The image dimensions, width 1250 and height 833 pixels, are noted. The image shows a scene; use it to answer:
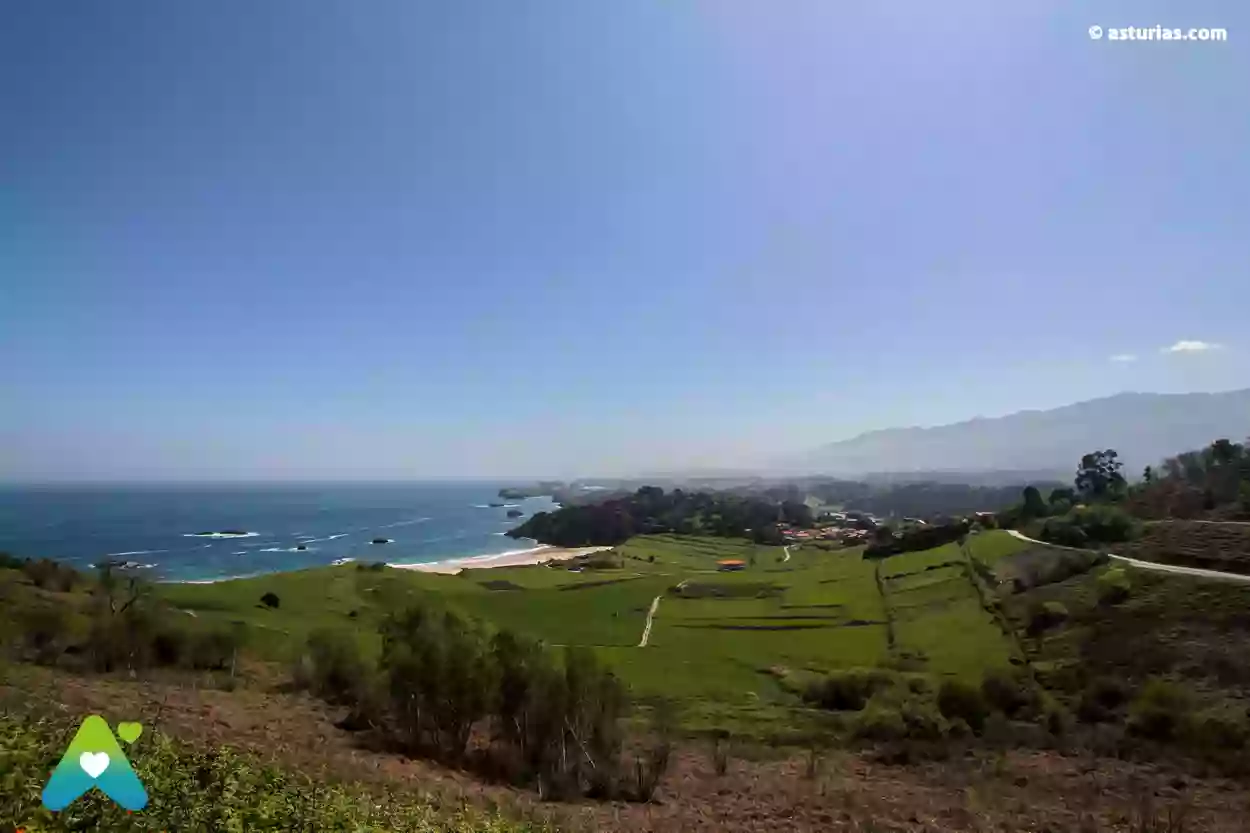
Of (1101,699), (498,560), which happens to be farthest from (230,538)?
(1101,699)

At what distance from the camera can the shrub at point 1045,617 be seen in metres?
41.8

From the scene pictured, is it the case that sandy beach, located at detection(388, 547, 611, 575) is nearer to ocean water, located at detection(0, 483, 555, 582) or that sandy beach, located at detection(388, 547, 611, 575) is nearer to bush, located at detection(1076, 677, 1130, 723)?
ocean water, located at detection(0, 483, 555, 582)

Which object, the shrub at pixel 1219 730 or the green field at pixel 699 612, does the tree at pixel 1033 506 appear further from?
the shrub at pixel 1219 730

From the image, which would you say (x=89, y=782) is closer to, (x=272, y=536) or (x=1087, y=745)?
(x=1087, y=745)

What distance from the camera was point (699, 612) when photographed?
58750mm

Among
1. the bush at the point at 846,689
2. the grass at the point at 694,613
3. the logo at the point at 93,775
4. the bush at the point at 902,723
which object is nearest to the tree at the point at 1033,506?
the grass at the point at 694,613

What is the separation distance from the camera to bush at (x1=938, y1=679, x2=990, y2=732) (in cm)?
3223

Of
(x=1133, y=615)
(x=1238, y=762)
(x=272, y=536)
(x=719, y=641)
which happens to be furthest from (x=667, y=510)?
(x=1238, y=762)

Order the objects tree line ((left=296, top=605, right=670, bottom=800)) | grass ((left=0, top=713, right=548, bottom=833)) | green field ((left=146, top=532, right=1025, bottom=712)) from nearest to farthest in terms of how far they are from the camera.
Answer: grass ((left=0, top=713, right=548, bottom=833)) → tree line ((left=296, top=605, right=670, bottom=800)) → green field ((left=146, top=532, right=1025, bottom=712))

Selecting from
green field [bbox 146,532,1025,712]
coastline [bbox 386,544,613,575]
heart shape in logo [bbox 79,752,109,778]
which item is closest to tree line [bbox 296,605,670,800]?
green field [bbox 146,532,1025,712]

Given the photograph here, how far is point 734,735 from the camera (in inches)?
1176

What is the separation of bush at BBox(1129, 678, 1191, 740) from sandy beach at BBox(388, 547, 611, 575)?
228 feet

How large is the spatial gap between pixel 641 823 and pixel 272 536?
124 meters

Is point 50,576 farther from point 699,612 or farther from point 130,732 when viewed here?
point 699,612
